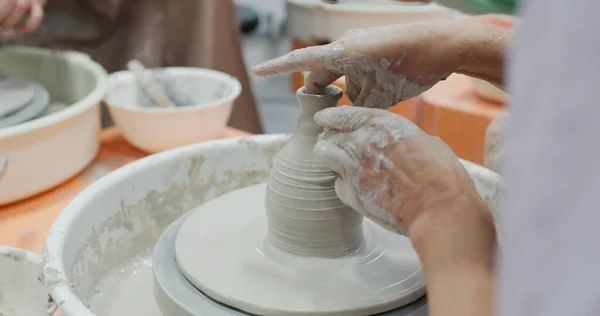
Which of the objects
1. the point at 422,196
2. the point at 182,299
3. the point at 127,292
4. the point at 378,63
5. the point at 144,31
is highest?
the point at 378,63

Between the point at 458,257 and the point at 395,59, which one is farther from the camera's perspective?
the point at 395,59

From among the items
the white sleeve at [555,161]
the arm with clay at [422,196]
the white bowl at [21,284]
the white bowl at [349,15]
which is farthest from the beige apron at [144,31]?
the white sleeve at [555,161]

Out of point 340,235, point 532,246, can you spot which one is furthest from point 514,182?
point 340,235

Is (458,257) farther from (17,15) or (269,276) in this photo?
(17,15)

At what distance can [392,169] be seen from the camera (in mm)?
745

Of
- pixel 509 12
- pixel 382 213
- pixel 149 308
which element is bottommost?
pixel 149 308

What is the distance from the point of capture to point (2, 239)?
3.95ft

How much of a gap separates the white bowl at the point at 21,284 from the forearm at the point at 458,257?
0.63 m

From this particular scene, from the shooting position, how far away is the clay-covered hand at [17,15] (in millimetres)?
1584

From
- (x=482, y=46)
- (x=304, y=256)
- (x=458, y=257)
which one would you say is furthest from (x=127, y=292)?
(x=482, y=46)

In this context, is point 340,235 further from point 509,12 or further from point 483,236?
point 509,12

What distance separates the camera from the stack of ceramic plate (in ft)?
4.68

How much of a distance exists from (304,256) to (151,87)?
103 cm

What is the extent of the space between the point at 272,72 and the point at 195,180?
0.48m
